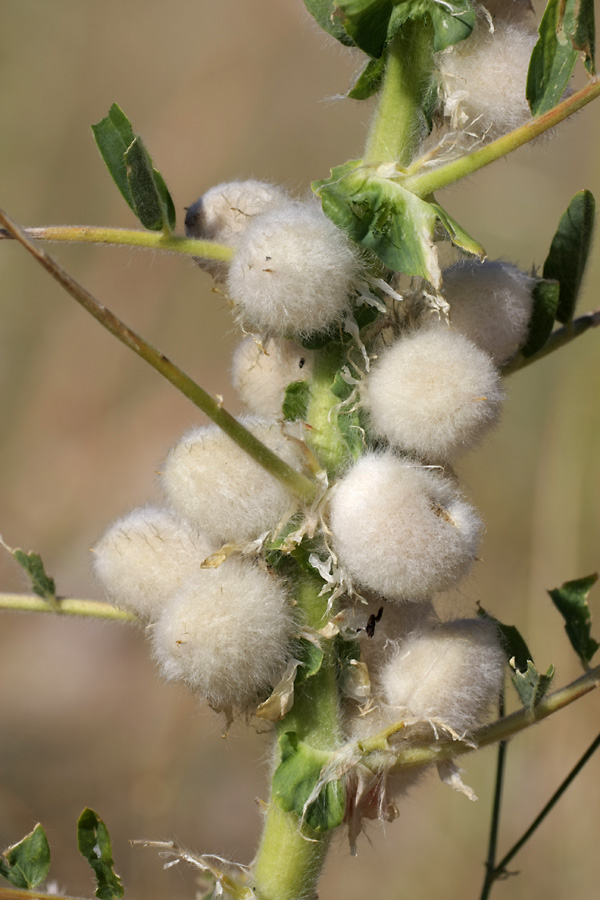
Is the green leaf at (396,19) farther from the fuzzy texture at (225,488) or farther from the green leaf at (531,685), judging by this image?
the green leaf at (531,685)

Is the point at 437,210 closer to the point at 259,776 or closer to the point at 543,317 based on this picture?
the point at 543,317

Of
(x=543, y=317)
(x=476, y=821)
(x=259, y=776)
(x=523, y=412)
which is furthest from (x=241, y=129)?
(x=543, y=317)

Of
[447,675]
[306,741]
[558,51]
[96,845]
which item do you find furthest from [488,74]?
[96,845]

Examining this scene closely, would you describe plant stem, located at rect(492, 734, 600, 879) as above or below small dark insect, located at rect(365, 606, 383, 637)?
below

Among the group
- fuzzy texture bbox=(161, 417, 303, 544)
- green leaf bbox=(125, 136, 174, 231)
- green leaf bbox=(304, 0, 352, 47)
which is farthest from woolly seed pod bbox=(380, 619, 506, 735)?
green leaf bbox=(304, 0, 352, 47)

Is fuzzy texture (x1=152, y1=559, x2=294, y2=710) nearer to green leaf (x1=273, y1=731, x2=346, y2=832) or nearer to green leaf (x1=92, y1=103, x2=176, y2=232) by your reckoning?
green leaf (x1=273, y1=731, x2=346, y2=832)

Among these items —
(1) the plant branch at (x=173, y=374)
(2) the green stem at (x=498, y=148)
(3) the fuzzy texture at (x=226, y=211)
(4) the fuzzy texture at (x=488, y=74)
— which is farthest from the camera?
(3) the fuzzy texture at (x=226, y=211)

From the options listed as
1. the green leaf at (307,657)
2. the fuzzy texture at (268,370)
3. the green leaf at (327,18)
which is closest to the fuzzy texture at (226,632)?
the green leaf at (307,657)
